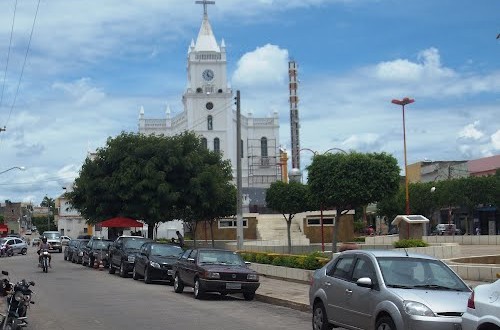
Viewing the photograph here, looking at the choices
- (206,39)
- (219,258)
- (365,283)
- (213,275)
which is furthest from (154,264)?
(206,39)

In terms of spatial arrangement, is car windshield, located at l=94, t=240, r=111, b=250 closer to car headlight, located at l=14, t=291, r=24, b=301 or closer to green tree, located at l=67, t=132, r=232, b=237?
green tree, located at l=67, t=132, r=232, b=237

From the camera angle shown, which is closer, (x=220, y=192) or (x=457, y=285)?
(x=457, y=285)

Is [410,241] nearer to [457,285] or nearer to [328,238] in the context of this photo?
[457,285]

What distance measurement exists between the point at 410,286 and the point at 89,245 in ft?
105

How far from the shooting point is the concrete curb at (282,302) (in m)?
17.0

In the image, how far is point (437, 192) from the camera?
2569 inches

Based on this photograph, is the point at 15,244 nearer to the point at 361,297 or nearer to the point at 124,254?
the point at 124,254

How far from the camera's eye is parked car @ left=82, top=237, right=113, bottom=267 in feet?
120

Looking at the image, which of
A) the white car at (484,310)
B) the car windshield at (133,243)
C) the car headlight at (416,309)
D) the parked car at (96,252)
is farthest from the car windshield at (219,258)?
the parked car at (96,252)

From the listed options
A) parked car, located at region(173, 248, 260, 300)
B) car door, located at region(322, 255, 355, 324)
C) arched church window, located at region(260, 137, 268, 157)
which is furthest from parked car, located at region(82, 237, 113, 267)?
arched church window, located at region(260, 137, 268, 157)

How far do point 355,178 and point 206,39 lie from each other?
70.7 meters

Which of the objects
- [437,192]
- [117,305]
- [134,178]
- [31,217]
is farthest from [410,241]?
[31,217]

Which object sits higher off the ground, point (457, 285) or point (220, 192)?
point (220, 192)

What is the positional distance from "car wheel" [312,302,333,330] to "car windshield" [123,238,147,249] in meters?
19.5
